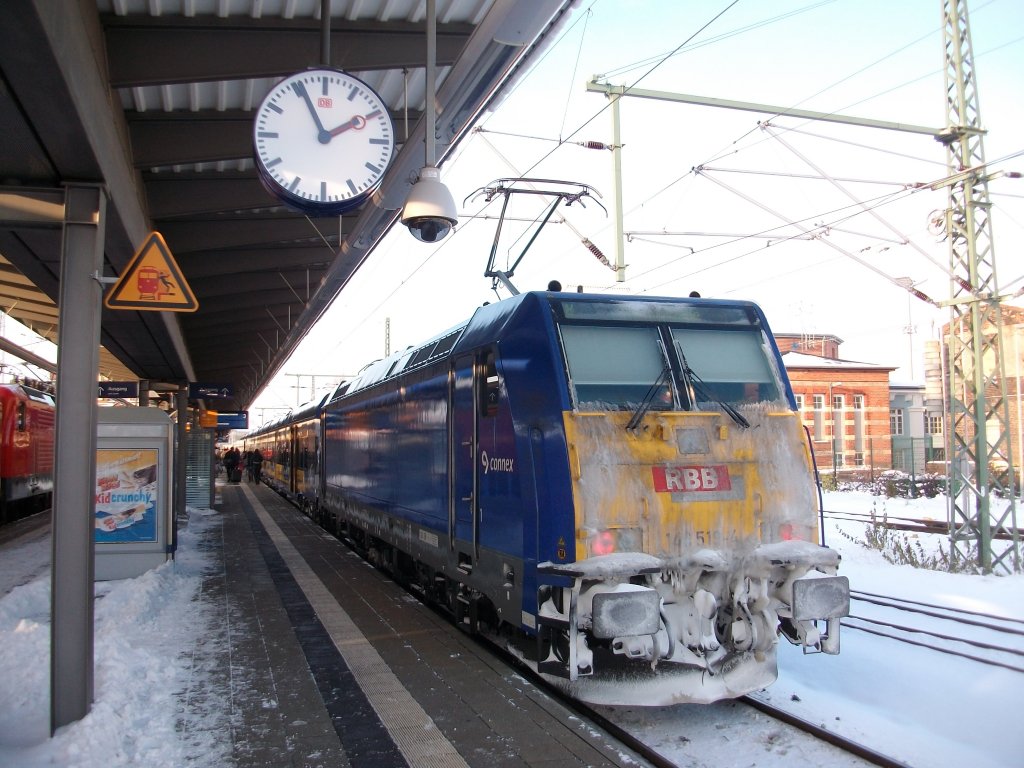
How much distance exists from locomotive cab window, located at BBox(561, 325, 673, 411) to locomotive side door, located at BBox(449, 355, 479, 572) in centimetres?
119

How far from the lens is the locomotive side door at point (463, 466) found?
21.4 feet

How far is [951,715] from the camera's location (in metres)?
5.55

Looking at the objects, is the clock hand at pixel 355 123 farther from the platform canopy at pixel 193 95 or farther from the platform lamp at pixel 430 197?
the platform canopy at pixel 193 95

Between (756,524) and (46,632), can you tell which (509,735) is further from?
(46,632)

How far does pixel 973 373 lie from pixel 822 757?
30.8ft

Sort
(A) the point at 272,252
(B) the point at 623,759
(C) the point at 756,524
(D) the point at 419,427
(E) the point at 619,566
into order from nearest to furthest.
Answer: (B) the point at 623,759 → (E) the point at 619,566 → (C) the point at 756,524 → (D) the point at 419,427 → (A) the point at 272,252

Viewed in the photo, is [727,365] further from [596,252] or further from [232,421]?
[232,421]

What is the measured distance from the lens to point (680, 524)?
5309 millimetres

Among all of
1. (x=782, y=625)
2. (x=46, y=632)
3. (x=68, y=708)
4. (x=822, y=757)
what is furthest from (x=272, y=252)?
(x=822, y=757)

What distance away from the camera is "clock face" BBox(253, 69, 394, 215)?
478cm

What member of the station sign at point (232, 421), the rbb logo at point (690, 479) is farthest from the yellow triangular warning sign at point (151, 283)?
the station sign at point (232, 421)

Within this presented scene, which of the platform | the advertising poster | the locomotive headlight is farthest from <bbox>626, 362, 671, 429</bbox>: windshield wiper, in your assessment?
the advertising poster

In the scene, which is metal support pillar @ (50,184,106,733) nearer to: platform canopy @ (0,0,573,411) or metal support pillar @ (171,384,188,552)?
platform canopy @ (0,0,573,411)

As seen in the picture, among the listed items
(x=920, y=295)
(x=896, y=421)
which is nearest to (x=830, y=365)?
(x=896, y=421)
